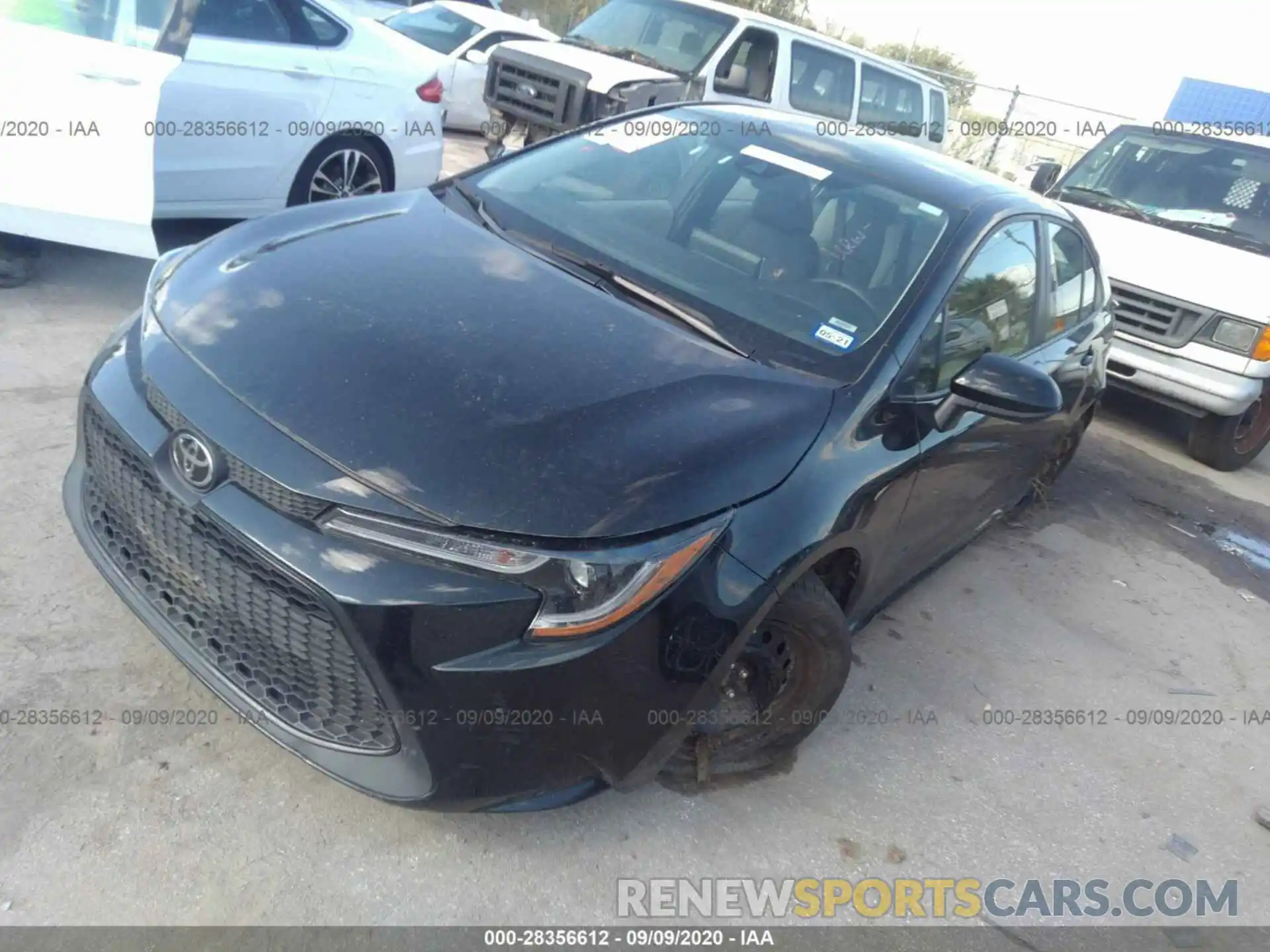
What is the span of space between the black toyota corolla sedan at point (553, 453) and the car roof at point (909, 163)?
34 millimetres

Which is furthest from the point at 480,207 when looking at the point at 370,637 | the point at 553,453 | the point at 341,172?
the point at 341,172

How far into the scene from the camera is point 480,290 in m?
2.61

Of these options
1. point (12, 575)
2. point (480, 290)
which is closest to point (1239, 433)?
point (480, 290)

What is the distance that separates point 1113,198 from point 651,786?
611cm

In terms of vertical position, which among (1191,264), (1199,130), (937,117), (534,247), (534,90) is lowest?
(534,90)

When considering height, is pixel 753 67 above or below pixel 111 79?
above

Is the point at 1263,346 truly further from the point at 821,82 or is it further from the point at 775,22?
the point at 775,22

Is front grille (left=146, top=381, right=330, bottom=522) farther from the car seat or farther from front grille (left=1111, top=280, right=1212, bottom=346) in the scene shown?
front grille (left=1111, top=280, right=1212, bottom=346)

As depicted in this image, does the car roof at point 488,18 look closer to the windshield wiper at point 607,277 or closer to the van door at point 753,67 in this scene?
the van door at point 753,67

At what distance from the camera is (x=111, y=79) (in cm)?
412

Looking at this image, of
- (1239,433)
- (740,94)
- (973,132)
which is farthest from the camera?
(973,132)

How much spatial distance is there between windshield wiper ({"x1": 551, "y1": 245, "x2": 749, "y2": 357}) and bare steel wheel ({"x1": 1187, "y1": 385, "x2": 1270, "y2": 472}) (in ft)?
16.3
